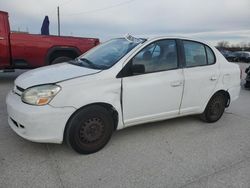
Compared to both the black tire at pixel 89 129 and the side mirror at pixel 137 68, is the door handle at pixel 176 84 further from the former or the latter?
the black tire at pixel 89 129

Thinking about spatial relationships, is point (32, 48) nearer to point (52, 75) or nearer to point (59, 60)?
point (59, 60)

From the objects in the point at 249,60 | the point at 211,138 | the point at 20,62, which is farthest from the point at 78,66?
the point at 249,60

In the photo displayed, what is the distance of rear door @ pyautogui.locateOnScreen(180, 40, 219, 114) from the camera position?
3.82 m

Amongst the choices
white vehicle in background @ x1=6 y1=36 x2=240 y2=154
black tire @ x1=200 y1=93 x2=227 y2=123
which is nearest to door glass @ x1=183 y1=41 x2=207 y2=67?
white vehicle in background @ x1=6 y1=36 x2=240 y2=154

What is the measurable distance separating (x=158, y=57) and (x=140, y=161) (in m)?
1.58

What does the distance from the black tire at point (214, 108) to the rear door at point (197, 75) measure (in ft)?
0.67

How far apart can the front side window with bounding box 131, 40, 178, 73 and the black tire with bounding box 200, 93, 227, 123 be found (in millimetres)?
1176

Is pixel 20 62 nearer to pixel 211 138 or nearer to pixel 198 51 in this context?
pixel 198 51

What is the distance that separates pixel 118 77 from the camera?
3.13m

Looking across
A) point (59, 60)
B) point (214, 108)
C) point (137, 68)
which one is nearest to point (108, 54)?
point (137, 68)

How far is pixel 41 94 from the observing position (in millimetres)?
2779

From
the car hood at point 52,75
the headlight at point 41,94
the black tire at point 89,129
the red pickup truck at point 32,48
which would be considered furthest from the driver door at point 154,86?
the red pickup truck at point 32,48

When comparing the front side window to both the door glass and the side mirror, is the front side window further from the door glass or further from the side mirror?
the door glass

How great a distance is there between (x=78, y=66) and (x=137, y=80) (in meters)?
0.93
